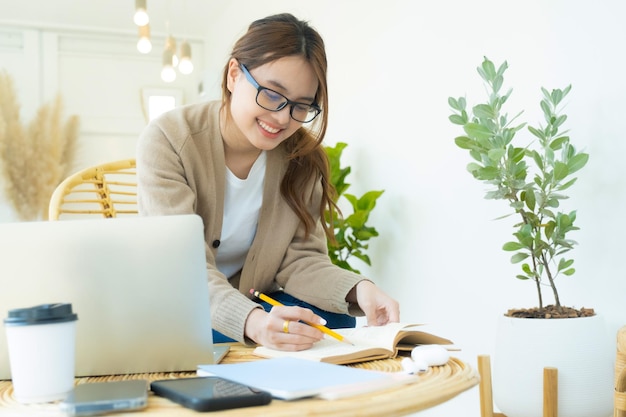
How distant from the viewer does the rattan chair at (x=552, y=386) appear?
1.30m

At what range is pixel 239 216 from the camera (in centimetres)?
165

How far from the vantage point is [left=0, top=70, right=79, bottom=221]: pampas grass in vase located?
520 centimetres

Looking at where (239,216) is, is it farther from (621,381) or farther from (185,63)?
(185,63)

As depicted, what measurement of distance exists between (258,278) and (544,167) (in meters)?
0.76

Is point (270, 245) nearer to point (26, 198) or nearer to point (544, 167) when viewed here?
point (544, 167)

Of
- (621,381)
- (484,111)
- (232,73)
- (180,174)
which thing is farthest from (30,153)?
(621,381)

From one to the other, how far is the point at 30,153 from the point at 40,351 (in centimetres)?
491

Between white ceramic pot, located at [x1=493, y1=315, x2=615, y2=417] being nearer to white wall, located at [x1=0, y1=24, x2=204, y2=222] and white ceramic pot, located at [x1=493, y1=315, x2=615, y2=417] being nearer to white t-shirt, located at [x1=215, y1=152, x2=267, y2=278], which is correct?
white t-shirt, located at [x1=215, y1=152, x2=267, y2=278]

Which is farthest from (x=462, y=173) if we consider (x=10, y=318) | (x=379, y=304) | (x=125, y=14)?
(x=125, y=14)

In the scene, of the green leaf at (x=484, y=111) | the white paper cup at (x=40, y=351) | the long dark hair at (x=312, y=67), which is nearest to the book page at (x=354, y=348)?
the white paper cup at (x=40, y=351)

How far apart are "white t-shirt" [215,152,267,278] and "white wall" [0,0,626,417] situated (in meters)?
0.87

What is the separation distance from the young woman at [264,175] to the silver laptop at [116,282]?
0.40 m

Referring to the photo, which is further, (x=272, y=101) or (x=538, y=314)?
(x=538, y=314)

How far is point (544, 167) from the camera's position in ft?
5.69
